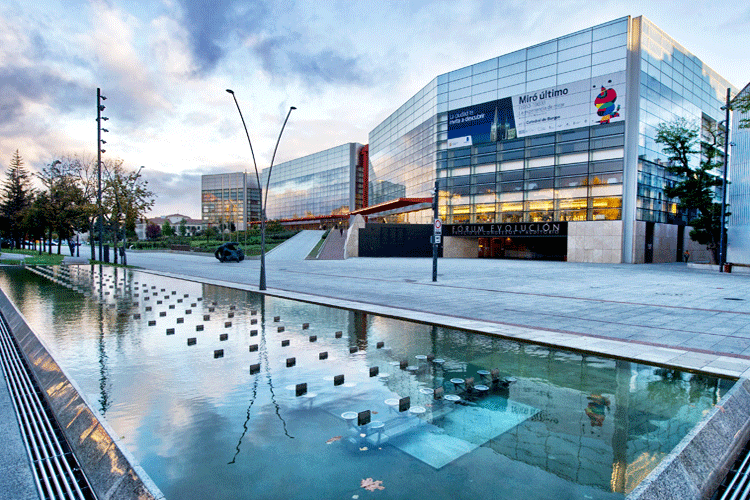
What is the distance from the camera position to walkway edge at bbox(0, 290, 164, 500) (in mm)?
3301

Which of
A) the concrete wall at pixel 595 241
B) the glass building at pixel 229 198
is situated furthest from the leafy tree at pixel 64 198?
the glass building at pixel 229 198

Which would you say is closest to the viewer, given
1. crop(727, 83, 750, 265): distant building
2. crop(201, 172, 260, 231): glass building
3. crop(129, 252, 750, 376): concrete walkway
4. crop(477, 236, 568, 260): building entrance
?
crop(129, 252, 750, 376): concrete walkway

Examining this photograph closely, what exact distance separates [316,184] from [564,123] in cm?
6777

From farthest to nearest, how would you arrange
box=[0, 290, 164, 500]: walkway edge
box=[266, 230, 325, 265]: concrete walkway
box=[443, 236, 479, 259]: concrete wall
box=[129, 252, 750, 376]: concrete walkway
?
box=[443, 236, 479, 259]: concrete wall < box=[266, 230, 325, 265]: concrete walkway < box=[129, 252, 750, 376]: concrete walkway < box=[0, 290, 164, 500]: walkway edge

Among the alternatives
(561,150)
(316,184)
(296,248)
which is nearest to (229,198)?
(316,184)

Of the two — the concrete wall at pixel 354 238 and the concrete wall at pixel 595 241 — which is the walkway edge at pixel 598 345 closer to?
the concrete wall at pixel 595 241

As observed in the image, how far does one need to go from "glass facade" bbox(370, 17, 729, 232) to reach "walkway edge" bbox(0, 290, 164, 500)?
45.1 metres

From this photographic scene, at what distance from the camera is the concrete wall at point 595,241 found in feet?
133

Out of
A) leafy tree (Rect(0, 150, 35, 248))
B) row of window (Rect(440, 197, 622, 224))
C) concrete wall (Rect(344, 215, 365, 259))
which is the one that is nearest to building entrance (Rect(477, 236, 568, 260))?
row of window (Rect(440, 197, 622, 224))

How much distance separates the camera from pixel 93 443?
410 cm

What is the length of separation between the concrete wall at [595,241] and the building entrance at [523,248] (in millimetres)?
7714

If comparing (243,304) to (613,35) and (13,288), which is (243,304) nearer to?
(13,288)

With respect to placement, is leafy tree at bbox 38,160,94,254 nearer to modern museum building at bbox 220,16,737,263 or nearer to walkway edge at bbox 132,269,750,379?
modern museum building at bbox 220,16,737,263

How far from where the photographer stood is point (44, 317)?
11328 millimetres
